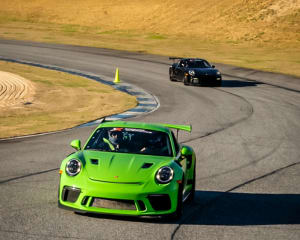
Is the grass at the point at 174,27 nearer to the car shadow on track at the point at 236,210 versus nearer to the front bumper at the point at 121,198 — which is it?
the car shadow on track at the point at 236,210

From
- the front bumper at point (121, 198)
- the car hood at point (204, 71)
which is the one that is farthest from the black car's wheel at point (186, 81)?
the front bumper at point (121, 198)

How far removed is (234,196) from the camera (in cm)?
1087

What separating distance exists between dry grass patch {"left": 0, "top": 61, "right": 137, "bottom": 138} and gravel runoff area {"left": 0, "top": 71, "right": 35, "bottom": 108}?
276 mm

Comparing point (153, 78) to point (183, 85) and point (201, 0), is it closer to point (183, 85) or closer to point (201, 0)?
point (183, 85)

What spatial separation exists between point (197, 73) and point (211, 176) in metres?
19.3

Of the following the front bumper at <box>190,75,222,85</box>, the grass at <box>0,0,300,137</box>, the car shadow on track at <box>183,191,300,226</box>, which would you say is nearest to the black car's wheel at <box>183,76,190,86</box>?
the front bumper at <box>190,75,222,85</box>

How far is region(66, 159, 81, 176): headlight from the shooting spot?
892cm

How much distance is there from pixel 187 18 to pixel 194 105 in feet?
146

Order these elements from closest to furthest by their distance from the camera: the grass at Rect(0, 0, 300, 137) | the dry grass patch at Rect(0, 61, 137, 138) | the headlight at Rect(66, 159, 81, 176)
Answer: the headlight at Rect(66, 159, 81, 176) → the dry grass patch at Rect(0, 61, 137, 138) → the grass at Rect(0, 0, 300, 137)

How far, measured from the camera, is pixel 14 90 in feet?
87.1

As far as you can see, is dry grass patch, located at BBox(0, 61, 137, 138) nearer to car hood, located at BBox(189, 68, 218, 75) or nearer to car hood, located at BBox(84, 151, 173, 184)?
car hood, located at BBox(189, 68, 218, 75)

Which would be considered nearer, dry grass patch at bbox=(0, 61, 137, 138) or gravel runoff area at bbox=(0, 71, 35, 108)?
dry grass patch at bbox=(0, 61, 137, 138)

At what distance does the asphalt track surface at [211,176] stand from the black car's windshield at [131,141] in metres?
1.05

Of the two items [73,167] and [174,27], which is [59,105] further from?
[174,27]
